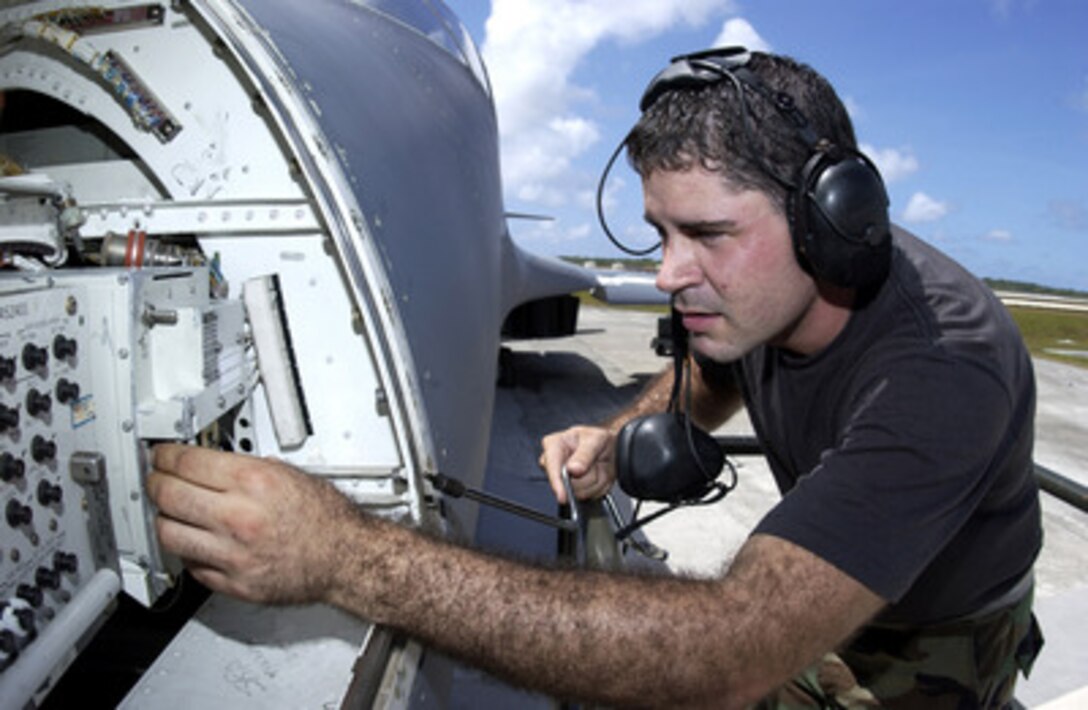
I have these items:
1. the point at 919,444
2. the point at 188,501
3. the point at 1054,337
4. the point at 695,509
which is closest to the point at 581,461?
the point at 919,444

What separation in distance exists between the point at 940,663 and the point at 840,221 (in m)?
1.18

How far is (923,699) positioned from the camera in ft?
6.19

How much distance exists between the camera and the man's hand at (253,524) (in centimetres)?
123

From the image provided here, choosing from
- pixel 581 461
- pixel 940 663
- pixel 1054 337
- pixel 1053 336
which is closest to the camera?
pixel 940 663

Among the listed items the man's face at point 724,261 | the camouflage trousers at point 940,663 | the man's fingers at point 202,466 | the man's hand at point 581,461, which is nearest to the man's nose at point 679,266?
the man's face at point 724,261

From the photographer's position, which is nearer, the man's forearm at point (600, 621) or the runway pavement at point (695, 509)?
the man's forearm at point (600, 621)

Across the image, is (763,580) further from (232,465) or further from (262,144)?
(262,144)

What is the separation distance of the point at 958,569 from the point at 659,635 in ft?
2.90

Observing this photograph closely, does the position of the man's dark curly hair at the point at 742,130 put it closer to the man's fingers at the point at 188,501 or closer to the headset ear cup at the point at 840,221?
the headset ear cup at the point at 840,221

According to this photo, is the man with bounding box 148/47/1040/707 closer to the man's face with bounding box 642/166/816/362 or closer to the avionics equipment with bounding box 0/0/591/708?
the man's face with bounding box 642/166/816/362

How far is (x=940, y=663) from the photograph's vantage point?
1844 millimetres

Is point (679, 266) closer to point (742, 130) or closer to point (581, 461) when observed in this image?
point (742, 130)

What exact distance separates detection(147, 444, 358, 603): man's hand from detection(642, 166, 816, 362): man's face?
800 millimetres

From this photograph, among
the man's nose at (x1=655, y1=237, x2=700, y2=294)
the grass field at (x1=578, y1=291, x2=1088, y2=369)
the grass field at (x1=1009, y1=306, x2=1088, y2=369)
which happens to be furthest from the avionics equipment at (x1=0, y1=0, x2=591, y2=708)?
the grass field at (x1=1009, y1=306, x2=1088, y2=369)
